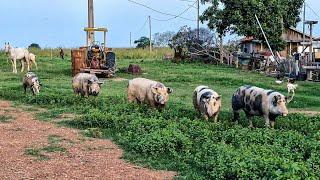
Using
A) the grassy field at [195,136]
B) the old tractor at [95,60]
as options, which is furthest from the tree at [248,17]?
the grassy field at [195,136]

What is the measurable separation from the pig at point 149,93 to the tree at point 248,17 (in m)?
24.5

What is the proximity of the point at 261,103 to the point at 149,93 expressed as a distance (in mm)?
3761

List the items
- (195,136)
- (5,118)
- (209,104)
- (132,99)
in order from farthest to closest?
(132,99)
(5,118)
(209,104)
(195,136)

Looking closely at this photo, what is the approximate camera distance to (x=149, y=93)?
16.3m

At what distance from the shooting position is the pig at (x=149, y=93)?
15953 mm

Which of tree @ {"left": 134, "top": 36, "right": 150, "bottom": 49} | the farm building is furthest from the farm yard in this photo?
tree @ {"left": 134, "top": 36, "right": 150, "bottom": 49}

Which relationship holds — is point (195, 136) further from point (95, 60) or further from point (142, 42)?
point (142, 42)

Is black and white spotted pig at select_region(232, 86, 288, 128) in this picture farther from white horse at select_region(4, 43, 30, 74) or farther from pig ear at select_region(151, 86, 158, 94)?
white horse at select_region(4, 43, 30, 74)

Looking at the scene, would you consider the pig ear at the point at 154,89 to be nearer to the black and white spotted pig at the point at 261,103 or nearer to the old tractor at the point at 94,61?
the black and white spotted pig at the point at 261,103

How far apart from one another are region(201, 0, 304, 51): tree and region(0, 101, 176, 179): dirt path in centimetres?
2880

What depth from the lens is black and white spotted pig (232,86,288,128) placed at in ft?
44.5

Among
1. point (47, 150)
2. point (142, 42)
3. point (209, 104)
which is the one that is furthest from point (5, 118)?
point (142, 42)

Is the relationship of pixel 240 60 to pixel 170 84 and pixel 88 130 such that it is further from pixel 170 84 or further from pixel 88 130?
pixel 88 130

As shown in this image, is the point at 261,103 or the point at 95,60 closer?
the point at 261,103
